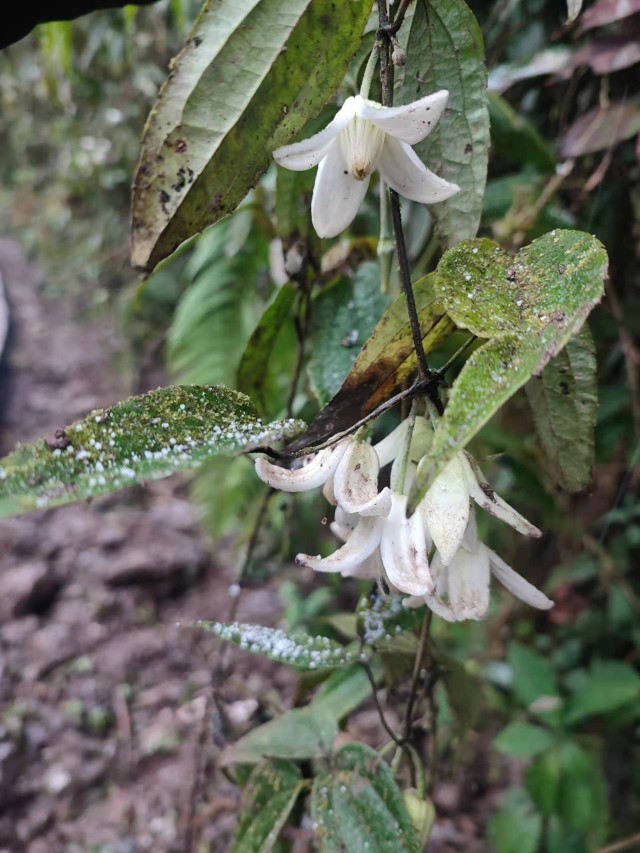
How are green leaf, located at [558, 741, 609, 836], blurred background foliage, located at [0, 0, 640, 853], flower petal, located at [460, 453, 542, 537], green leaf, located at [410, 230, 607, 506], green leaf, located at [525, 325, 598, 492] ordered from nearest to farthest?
green leaf, located at [410, 230, 607, 506], flower petal, located at [460, 453, 542, 537], green leaf, located at [525, 325, 598, 492], blurred background foliage, located at [0, 0, 640, 853], green leaf, located at [558, 741, 609, 836]

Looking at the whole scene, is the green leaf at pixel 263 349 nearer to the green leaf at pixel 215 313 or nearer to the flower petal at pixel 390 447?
the flower petal at pixel 390 447

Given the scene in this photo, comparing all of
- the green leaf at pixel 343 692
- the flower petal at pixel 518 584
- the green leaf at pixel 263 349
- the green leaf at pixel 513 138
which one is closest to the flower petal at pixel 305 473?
the flower petal at pixel 518 584

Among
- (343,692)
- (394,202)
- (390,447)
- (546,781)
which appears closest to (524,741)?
(546,781)

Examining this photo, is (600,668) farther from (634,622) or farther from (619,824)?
(619,824)

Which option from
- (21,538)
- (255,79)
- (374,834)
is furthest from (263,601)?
(255,79)

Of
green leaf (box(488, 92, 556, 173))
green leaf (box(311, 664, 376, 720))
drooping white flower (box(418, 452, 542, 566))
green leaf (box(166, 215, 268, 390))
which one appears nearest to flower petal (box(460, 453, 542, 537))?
drooping white flower (box(418, 452, 542, 566))

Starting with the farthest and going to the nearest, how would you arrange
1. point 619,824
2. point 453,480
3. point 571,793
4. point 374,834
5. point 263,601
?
point 263,601
point 619,824
point 571,793
point 374,834
point 453,480

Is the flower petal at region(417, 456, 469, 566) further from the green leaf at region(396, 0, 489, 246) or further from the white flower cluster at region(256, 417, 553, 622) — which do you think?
the green leaf at region(396, 0, 489, 246)

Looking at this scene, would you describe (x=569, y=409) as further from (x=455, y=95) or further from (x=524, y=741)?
(x=524, y=741)
